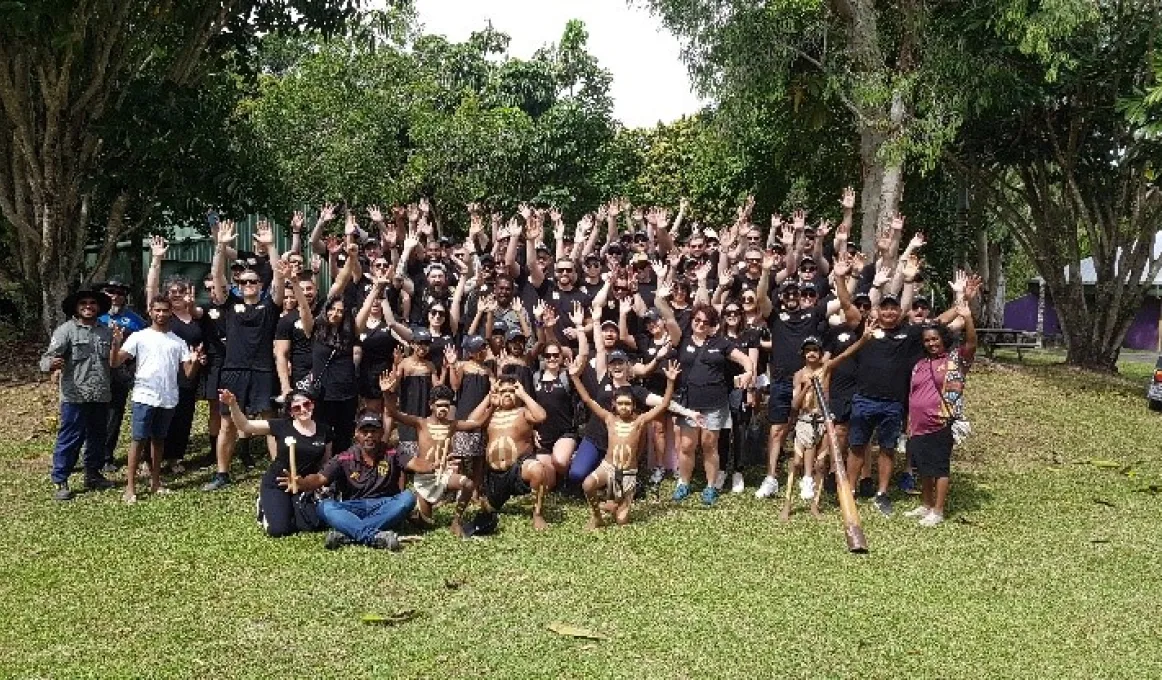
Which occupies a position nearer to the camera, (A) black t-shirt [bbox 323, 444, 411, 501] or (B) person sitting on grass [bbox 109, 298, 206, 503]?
(A) black t-shirt [bbox 323, 444, 411, 501]

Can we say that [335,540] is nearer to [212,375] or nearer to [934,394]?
[212,375]

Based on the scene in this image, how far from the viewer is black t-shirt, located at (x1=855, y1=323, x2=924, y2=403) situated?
972 cm

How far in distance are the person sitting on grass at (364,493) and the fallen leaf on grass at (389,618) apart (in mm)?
1412

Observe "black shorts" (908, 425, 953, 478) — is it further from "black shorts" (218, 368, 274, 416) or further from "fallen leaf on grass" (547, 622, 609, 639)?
"black shorts" (218, 368, 274, 416)

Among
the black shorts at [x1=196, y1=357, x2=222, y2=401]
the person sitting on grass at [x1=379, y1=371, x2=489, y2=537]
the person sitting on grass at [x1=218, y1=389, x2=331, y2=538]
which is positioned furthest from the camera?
the black shorts at [x1=196, y1=357, x2=222, y2=401]

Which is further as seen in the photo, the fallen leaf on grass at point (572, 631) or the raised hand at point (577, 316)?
the raised hand at point (577, 316)

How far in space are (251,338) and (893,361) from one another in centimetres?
555

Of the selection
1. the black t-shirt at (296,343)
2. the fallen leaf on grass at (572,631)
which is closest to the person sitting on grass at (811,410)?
the fallen leaf on grass at (572,631)

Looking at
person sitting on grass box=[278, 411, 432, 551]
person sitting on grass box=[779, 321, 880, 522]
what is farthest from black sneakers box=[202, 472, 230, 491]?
person sitting on grass box=[779, 321, 880, 522]

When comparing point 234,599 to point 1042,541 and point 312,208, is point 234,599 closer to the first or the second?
point 1042,541

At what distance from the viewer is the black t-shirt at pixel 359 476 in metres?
8.53

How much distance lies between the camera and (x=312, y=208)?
2475 cm

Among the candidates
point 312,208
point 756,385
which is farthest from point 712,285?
point 312,208

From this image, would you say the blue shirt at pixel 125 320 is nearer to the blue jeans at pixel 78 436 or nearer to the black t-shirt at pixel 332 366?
the blue jeans at pixel 78 436
